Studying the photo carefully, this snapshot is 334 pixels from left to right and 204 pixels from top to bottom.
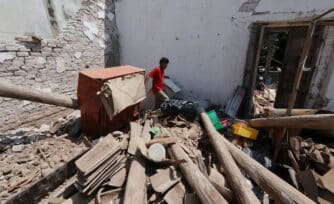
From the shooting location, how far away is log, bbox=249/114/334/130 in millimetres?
3045

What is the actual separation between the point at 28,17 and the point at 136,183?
4652 mm

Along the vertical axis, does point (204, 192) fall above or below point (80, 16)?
below

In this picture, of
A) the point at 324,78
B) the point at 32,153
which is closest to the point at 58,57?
the point at 32,153

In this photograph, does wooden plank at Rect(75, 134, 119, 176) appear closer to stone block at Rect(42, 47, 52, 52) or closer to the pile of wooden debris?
the pile of wooden debris

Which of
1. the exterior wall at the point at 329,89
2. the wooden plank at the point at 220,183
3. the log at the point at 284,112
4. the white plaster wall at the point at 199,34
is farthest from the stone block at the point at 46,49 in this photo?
the exterior wall at the point at 329,89

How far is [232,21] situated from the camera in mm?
5344

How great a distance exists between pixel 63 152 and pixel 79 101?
107 centimetres

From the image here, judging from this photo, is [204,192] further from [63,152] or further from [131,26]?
[131,26]

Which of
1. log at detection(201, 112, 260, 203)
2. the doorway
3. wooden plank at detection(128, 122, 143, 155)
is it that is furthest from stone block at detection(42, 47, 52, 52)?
the doorway

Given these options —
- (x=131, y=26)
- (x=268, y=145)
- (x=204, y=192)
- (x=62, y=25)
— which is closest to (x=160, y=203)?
(x=204, y=192)

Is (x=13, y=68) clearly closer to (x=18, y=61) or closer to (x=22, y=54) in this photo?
(x=18, y=61)

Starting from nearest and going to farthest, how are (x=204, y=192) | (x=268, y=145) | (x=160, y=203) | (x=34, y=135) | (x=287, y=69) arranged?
(x=204, y=192) → (x=160, y=203) → (x=268, y=145) → (x=34, y=135) → (x=287, y=69)

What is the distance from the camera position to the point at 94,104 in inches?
154

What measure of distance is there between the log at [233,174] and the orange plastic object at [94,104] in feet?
6.86
